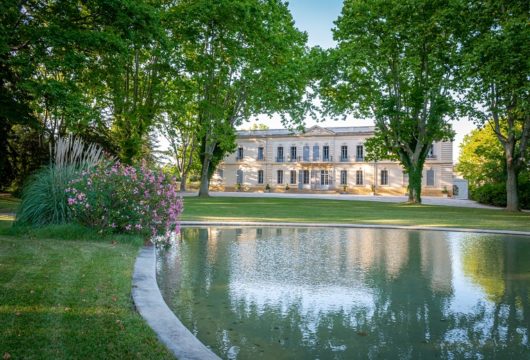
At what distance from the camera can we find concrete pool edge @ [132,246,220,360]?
275 cm

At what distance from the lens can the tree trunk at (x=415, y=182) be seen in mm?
26062

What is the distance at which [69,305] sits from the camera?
359cm

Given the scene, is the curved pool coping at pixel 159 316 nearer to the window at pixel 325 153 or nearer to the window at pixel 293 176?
the window at pixel 325 153

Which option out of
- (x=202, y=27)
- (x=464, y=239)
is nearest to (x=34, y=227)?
(x=464, y=239)

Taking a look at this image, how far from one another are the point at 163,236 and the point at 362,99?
66.8 feet

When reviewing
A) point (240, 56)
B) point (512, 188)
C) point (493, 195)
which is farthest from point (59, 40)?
point (493, 195)

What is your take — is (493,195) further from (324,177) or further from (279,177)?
(279,177)

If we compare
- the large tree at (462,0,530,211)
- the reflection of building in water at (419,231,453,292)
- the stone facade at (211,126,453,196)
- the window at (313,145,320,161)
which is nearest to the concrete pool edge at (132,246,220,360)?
the reflection of building in water at (419,231,453,292)

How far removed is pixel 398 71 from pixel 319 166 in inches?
1158

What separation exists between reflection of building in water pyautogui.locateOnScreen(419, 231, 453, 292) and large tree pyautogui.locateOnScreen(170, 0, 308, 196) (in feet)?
43.2

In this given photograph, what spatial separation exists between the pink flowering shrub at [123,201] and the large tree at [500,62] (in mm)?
13313

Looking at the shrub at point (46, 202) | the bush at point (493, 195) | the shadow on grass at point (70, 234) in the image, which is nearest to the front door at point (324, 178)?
the bush at point (493, 195)

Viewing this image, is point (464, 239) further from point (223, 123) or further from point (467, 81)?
point (223, 123)

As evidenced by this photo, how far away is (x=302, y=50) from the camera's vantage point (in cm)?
2391
